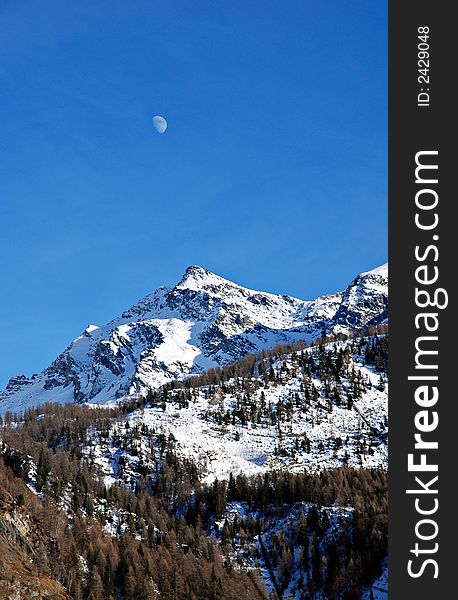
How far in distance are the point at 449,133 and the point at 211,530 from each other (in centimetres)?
17434

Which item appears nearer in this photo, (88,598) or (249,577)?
(88,598)

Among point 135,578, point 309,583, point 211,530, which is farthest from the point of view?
point 211,530

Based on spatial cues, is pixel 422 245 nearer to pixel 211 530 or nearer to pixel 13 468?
pixel 211 530

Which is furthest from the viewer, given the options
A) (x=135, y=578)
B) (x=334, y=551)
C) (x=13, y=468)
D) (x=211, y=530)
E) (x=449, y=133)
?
(x=13, y=468)

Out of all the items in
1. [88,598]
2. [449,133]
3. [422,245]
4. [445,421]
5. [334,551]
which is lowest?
[88,598]

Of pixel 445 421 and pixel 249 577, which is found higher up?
pixel 445 421

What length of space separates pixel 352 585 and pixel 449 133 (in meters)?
139

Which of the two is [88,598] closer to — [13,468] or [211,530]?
[211,530]

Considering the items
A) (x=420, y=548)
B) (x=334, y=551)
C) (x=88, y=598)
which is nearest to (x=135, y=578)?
(x=88, y=598)

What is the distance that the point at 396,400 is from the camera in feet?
Result: 99.0

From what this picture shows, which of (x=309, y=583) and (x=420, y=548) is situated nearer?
(x=420, y=548)

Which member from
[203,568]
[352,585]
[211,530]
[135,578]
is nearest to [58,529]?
[135,578]

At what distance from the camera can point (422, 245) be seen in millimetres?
30984

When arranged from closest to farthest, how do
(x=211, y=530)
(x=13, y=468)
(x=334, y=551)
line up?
(x=334, y=551), (x=211, y=530), (x=13, y=468)
